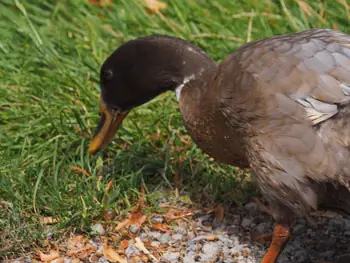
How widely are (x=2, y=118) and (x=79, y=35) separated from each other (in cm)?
121

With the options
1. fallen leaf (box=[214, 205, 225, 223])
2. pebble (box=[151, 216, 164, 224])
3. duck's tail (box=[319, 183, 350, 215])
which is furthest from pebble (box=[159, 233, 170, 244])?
duck's tail (box=[319, 183, 350, 215])

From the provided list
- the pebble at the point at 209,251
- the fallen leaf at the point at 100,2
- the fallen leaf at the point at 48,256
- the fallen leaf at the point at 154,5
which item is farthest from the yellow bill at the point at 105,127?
the fallen leaf at the point at 100,2

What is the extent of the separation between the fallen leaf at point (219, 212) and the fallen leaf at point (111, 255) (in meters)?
0.64

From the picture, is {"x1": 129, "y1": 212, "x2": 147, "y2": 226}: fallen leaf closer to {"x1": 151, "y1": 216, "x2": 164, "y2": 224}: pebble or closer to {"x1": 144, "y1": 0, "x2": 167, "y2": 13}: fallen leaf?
{"x1": 151, "y1": 216, "x2": 164, "y2": 224}: pebble

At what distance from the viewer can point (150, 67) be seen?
4.49 meters

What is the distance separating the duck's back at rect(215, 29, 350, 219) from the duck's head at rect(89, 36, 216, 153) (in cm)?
47

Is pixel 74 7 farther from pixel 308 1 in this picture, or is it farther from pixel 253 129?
pixel 253 129

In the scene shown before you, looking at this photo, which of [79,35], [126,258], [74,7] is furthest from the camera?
[74,7]

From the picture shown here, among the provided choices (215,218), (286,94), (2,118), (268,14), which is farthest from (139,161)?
(268,14)

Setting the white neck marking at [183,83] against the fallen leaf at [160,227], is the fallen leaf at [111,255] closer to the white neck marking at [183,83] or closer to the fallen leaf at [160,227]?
the fallen leaf at [160,227]

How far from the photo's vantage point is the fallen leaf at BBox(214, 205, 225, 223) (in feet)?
15.4

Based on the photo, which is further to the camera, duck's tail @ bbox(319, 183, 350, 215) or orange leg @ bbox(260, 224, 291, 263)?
orange leg @ bbox(260, 224, 291, 263)

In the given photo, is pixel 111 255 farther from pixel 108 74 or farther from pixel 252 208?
pixel 108 74

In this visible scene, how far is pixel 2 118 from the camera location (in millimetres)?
5238
